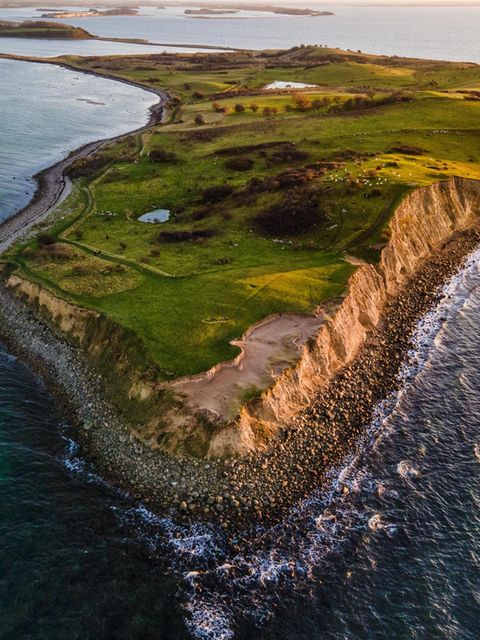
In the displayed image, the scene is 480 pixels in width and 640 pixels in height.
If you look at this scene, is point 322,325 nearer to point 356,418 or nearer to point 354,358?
point 354,358

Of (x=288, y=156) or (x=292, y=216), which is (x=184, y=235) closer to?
(x=292, y=216)

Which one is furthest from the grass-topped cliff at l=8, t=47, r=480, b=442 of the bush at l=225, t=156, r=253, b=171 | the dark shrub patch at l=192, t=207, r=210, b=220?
the dark shrub patch at l=192, t=207, r=210, b=220

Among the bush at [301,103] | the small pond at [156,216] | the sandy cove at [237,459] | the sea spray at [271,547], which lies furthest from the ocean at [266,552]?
the bush at [301,103]

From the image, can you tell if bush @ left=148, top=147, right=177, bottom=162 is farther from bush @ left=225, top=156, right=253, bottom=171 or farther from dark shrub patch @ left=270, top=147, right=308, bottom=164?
dark shrub patch @ left=270, top=147, right=308, bottom=164

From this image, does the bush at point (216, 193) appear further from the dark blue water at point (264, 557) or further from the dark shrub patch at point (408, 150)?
the dark blue water at point (264, 557)

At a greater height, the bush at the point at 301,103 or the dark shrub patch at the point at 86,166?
the bush at the point at 301,103

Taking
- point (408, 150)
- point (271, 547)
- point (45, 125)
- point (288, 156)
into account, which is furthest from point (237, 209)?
point (45, 125)
